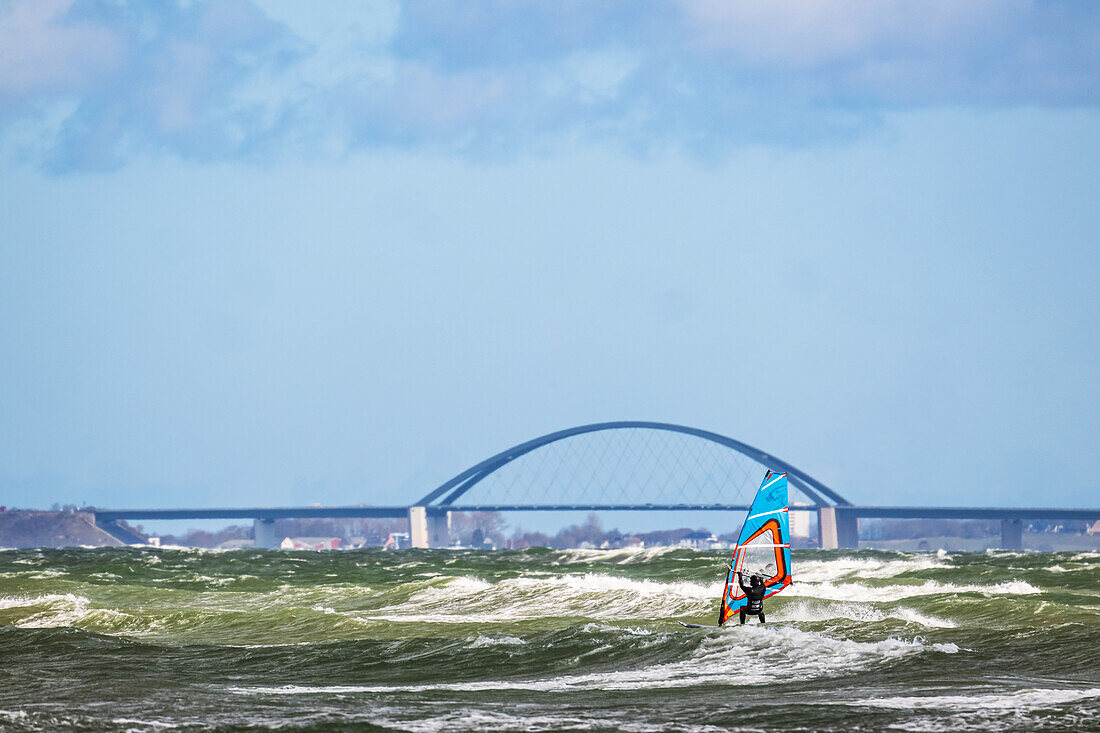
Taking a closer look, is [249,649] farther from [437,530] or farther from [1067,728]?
[437,530]

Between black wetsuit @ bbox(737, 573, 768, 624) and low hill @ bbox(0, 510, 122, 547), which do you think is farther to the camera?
low hill @ bbox(0, 510, 122, 547)

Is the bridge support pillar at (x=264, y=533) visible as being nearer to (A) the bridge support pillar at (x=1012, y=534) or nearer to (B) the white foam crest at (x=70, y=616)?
(A) the bridge support pillar at (x=1012, y=534)

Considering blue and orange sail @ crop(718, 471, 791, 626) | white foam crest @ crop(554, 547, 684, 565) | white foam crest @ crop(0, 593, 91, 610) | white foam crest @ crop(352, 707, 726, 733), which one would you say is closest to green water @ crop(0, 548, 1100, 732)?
white foam crest @ crop(352, 707, 726, 733)

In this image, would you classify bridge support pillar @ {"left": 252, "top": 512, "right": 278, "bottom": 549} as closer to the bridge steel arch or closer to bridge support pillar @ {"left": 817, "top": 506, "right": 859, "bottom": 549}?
the bridge steel arch

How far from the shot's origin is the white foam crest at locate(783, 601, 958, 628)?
89.4 ft

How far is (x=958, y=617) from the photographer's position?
92.8 feet

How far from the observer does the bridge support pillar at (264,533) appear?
163625mm

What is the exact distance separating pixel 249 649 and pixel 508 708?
9842mm

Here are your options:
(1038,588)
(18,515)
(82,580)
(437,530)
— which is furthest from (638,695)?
(18,515)

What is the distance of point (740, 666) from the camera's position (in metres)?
20.8

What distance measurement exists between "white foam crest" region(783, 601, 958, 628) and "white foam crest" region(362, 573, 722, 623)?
2730 mm

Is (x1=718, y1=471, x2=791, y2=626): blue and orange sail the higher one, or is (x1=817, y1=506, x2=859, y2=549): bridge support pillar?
(x1=718, y1=471, x2=791, y2=626): blue and orange sail

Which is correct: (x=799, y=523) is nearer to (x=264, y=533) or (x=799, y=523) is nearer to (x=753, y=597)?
(x=264, y=533)

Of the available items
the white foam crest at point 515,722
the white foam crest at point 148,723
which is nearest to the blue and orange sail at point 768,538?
the white foam crest at point 515,722
